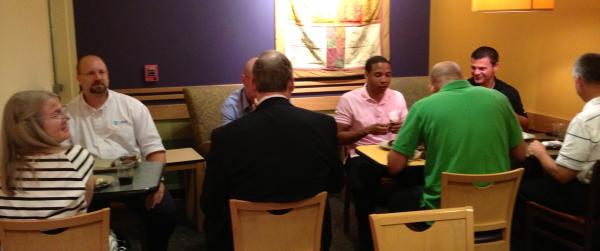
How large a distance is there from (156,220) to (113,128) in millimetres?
571

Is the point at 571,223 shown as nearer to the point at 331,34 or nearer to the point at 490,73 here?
the point at 490,73

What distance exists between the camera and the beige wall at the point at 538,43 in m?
3.42

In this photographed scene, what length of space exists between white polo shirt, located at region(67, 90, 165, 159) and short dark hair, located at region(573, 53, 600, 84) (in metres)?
2.20

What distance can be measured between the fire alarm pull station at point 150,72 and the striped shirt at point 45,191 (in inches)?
87.0

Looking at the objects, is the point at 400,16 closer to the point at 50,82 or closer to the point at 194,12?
the point at 194,12

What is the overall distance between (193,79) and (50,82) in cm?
113

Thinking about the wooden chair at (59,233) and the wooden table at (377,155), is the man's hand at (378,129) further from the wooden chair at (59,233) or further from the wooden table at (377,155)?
the wooden chair at (59,233)

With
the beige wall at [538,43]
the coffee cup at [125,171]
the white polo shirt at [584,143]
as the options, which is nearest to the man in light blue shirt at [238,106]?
the coffee cup at [125,171]

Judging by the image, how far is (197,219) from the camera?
3.52m

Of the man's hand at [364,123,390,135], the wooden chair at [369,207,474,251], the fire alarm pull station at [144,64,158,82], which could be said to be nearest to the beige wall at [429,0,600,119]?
the man's hand at [364,123,390,135]

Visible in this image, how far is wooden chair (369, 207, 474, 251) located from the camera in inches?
62.4

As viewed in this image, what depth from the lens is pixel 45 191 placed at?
1790 mm

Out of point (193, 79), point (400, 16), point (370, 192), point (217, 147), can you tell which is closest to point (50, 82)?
point (193, 79)

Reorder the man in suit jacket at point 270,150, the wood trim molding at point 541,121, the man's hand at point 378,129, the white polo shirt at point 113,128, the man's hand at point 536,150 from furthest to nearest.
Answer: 1. the wood trim molding at point 541,121
2. the man's hand at point 378,129
3. the white polo shirt at point 113,128
4. the man's hand at point 536,150
5. the man in suit jacket at point 270,150
